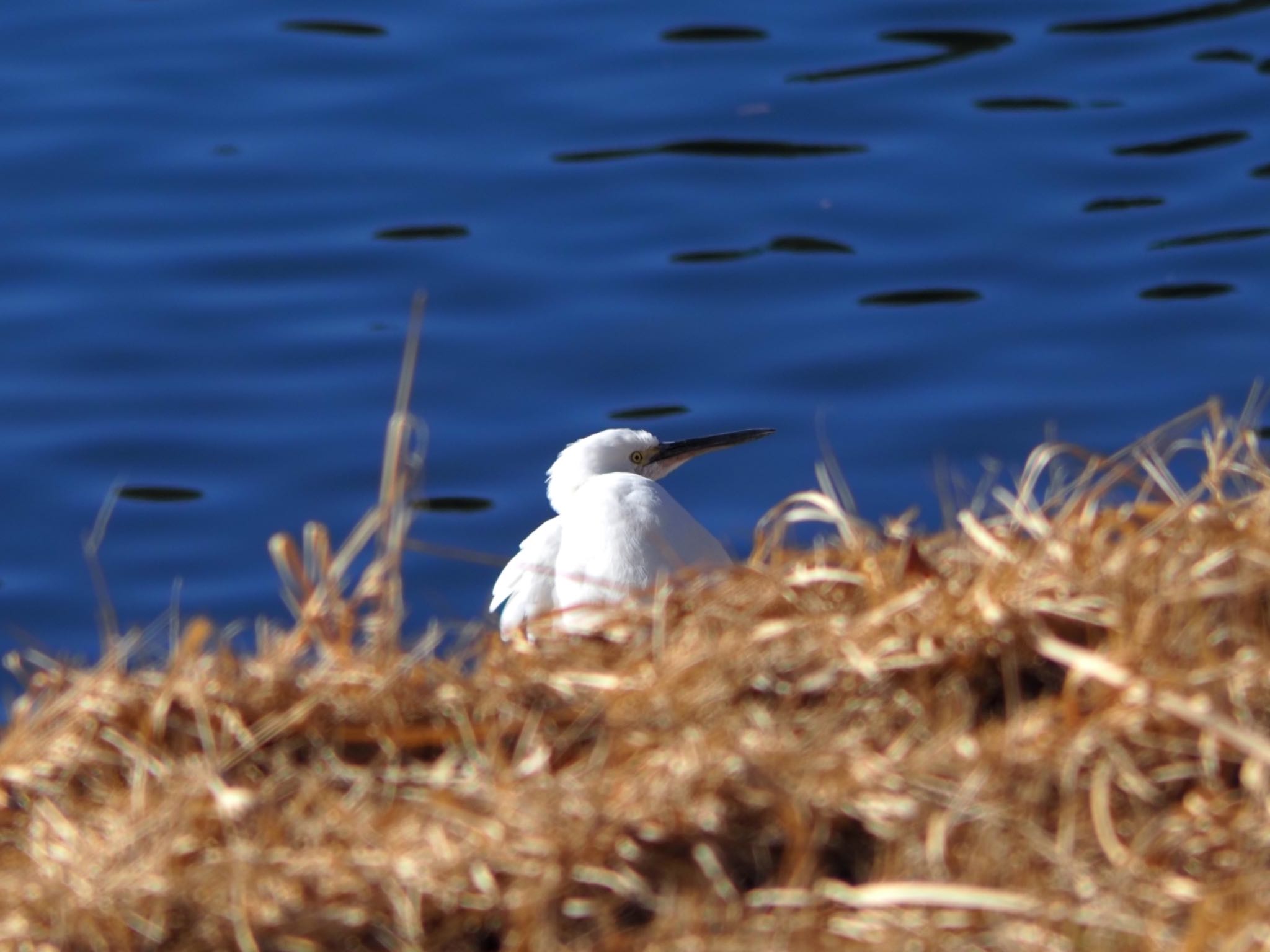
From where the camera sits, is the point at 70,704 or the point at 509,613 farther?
the point at 509,613

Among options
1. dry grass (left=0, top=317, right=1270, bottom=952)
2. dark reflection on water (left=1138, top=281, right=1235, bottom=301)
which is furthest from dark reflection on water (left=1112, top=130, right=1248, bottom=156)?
dry grass (left=0, top=317, right=1270, bottom=952)

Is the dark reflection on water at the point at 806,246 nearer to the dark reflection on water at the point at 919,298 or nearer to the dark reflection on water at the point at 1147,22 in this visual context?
the dark reflection on water at the point at 919,298

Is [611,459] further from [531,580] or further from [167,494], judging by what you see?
[167,494]

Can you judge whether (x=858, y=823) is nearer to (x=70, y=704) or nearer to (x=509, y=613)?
(x=70, y=704)

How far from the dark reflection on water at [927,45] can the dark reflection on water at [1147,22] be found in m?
0.42

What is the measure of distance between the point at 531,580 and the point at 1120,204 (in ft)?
24.7

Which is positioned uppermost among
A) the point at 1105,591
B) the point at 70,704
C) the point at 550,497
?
the point at 1105,591

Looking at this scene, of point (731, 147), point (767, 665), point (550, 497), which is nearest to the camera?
point (767, 665)

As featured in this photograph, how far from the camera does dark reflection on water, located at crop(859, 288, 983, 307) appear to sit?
38.0ft

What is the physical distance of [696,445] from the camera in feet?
25.0

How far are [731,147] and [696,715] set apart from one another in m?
10.3

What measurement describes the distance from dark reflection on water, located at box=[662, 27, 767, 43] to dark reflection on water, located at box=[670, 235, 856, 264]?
1659 mm

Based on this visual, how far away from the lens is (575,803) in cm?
220

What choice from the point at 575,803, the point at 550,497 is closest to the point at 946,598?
the point at 575,803
